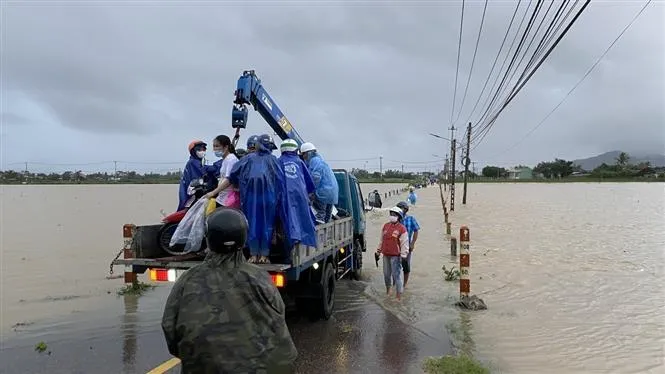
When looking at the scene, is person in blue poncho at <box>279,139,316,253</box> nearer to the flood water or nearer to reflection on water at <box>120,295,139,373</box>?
reflection on water at <box>120,295,139,373</box>

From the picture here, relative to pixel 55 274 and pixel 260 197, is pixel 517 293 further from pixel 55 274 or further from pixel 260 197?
pixel 55 274

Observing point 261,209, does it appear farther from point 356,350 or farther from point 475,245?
point 475,245

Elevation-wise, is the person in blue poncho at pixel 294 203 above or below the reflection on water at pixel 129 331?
above

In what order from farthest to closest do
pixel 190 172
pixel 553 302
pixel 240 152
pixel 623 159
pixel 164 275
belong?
1. pixel 623 159
2. pixel 553 302
3. pixel 240 152
4. pixel 190 172
5. pixel 164 275

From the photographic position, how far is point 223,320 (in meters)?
2.38

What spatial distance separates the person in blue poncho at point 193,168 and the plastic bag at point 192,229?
0.86 m

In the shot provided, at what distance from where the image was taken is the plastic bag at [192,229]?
617 cm

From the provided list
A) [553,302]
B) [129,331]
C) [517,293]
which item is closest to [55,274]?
[129,331]

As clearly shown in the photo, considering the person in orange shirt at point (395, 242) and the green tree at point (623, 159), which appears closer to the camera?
the person in orange shirt at point (395, 242)

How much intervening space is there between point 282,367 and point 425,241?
696 inches

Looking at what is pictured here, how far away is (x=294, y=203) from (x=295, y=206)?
38 mm

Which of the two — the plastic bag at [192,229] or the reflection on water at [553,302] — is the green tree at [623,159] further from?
the plastic bag at [192,229]

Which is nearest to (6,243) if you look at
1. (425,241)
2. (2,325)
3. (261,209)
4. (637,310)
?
(2,325)

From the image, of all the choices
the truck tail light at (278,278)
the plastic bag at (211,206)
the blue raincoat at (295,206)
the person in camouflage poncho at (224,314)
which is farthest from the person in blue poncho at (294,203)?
the person in camouflage poncho at (224,314)
